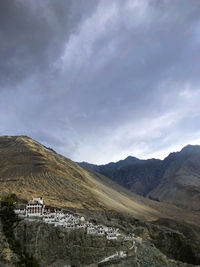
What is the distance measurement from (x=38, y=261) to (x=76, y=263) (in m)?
6.84

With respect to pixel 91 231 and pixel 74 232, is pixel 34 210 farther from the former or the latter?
pixel 91 231

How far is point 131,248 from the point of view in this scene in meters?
50.2

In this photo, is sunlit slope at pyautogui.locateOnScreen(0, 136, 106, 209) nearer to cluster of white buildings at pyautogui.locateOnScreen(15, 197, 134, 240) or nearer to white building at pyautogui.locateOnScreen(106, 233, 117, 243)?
cluster of white buildings at pyautogui.locateOnScreen(15, 197, 134, 240)

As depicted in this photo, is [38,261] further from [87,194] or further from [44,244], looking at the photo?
[87,194]

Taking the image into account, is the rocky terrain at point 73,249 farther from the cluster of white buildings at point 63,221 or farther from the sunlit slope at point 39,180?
the sunlit slope at point 39,180

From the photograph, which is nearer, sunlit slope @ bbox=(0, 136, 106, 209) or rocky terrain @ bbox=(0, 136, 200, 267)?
rocky terrain @ bbox=(0, 136, 200, 267)

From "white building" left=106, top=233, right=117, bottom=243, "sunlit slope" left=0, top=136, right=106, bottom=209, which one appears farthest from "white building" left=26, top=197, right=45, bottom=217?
"sunlit slope" left=0, top=136, right=106, bottom=209

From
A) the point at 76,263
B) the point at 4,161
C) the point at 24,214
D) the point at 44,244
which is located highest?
the point at 4,161

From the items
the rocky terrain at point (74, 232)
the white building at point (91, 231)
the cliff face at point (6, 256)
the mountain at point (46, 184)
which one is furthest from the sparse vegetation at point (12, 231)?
the mountain at point (46, 184)

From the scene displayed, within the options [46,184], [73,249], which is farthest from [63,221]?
[46,184]

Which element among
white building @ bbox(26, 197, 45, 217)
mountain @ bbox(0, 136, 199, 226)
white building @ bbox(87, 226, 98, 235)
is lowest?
white building @ bbox(87, 226, 98, 235)

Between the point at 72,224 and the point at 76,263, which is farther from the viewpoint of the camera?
the point at 72,224

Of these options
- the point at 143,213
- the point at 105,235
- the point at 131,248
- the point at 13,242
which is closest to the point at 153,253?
the point at 131,248

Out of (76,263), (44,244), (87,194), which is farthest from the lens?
(87,194)
